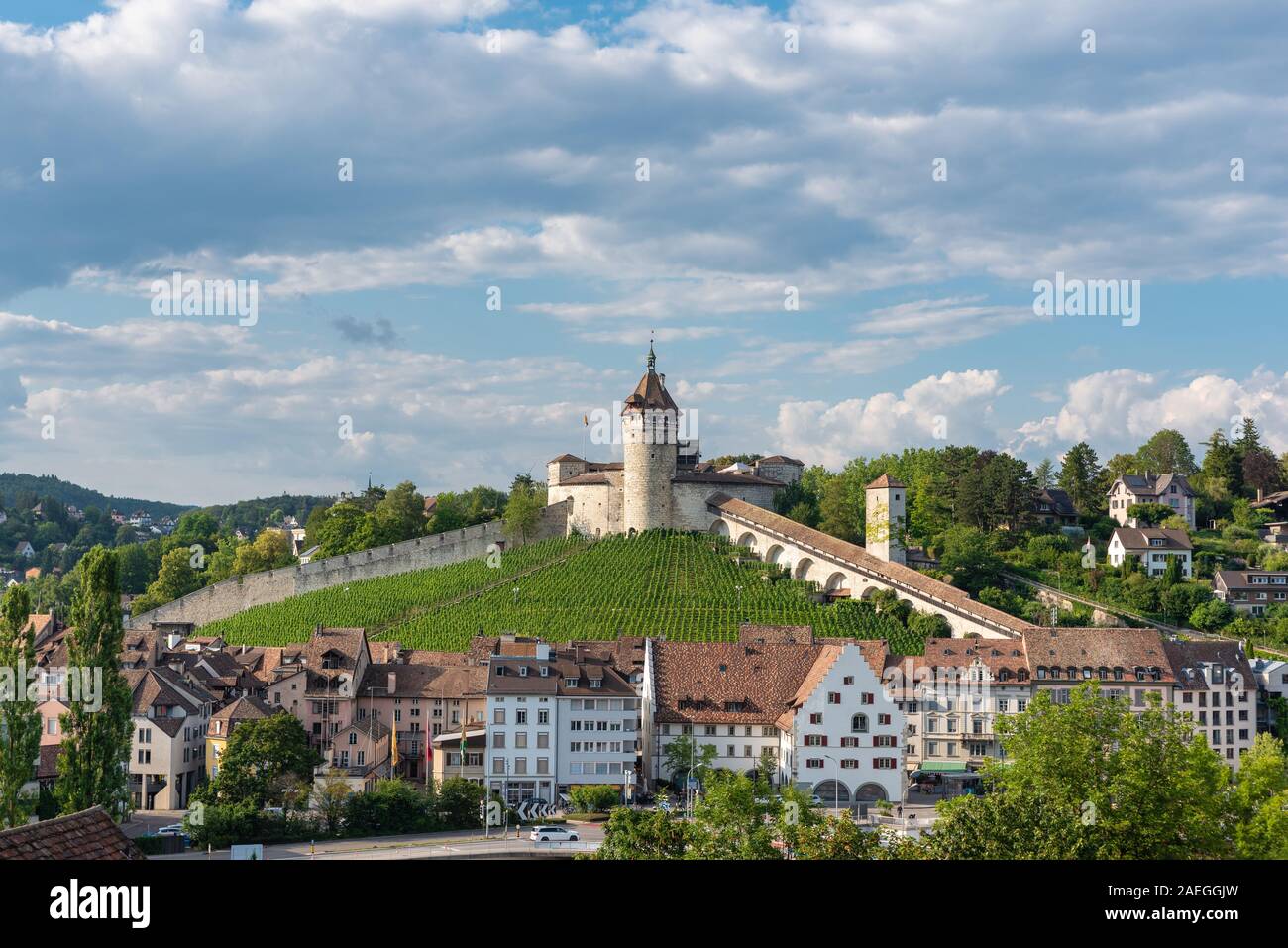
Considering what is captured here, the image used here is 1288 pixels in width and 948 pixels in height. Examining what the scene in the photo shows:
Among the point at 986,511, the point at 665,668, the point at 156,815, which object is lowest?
the point at 156,815

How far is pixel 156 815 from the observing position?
5750cm

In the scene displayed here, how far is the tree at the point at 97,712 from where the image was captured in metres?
45.5

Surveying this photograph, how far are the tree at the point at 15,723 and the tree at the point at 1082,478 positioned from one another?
324 feet

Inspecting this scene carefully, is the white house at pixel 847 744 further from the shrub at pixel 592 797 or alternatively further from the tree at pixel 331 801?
the tree at pixel 331 801

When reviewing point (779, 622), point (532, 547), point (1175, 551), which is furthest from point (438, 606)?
point (1175, 551)

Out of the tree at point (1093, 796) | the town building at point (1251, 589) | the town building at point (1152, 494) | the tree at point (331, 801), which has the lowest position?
the tree at point (331, 801)

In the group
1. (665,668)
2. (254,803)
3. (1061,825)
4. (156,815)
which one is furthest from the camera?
(665,668)

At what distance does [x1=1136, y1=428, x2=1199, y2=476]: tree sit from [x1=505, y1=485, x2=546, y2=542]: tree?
232 feet

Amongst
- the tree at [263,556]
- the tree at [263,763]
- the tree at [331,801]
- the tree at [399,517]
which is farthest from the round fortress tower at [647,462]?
the tree at [331,801]

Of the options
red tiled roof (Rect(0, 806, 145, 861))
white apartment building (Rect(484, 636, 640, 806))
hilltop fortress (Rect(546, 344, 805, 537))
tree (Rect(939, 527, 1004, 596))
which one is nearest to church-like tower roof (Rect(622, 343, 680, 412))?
hilltop fortress (Rect(546, 344, 805, 537))

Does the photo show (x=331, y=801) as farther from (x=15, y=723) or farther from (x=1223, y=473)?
(x=1223, y=473)

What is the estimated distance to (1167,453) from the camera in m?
152
